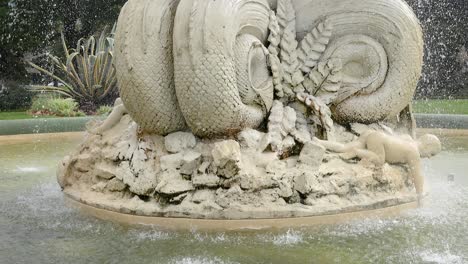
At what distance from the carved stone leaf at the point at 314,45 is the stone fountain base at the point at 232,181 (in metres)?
1.03

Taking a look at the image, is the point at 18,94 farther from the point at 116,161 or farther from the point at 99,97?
the point at 116,161

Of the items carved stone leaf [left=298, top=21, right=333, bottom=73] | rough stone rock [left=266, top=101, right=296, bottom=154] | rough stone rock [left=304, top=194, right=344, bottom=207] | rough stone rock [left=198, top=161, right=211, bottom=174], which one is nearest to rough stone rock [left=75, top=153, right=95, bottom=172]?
rough stone rock [left=198, top=161, right=211, bottom=174]

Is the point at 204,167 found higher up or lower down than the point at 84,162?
higher up

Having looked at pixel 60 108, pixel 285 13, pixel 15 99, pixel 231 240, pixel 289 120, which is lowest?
pixel 15 99

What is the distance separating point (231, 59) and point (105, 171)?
57.3 inches

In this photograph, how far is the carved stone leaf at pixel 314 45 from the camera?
544 cm

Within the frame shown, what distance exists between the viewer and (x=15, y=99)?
62.5 feet

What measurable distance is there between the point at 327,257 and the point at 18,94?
1791 cm

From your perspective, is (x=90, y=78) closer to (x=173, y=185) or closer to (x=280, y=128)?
(x=280, y=128)

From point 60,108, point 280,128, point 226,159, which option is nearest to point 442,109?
point 60,108

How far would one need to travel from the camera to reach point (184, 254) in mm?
3414

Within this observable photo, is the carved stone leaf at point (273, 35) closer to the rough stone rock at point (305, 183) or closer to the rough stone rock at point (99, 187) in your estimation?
the rough stone rock at point (305, 183)

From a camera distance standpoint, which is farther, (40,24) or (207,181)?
(40,24)

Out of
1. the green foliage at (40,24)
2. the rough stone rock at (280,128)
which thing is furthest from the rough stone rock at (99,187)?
the green foliage at (40,24)
